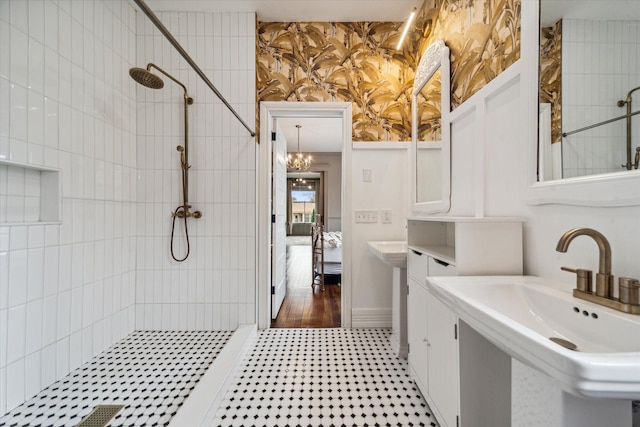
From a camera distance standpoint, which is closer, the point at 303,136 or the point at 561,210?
the point at 561,210

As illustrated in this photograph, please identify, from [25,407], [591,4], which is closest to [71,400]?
[25,407]

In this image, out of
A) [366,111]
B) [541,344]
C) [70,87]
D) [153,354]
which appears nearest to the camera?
[541,344]

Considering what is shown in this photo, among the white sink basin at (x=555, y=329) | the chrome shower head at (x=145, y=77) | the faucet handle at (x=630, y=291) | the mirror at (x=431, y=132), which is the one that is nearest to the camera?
the white sink basin at (x=555, y=329)

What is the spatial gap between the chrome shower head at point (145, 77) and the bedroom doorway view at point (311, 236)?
108 cm

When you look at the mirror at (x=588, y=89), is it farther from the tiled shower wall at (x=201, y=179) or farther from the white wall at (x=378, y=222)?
the tiled shower wall at (x=201, y=179)

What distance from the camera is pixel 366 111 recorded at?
90.7 inches

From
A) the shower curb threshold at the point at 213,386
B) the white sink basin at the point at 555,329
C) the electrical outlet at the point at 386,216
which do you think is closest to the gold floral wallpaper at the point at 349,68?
the electrical outlet at the point at 386,216

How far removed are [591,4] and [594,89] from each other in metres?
0.30

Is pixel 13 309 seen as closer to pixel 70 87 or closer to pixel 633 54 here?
pixel 70 87

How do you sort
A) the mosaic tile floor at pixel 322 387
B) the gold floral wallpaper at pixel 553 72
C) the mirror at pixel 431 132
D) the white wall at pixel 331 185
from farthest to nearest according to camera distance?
the white wall at pixel 331 185 → the mirror at pixel 431 132 → the mosaic tile floor at pixel 322 387 → the gold floral wallpaper at pixel 553 72

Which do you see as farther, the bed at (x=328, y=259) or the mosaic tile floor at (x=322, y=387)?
the bed at (x=328, y=259)

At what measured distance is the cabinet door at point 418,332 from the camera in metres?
1.36

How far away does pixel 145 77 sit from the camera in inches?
58.1

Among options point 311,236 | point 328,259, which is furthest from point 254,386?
point 311,236
